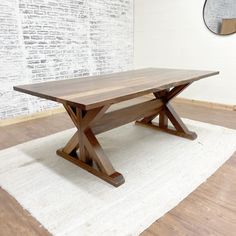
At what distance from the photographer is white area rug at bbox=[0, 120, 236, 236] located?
1285mm

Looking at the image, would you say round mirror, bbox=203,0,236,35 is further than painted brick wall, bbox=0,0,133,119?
Yes

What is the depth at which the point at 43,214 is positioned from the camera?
1.32 m

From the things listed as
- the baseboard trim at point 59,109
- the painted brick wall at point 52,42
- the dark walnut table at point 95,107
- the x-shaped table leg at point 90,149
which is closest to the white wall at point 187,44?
the baseboard trim at point 59,109

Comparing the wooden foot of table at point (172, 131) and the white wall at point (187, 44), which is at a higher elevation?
the white wall at point (187, 44)

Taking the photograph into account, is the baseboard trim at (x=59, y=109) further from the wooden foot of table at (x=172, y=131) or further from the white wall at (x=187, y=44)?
the wooden foot of table at (x=172, y=131)

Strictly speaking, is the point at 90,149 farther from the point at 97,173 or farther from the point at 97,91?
the point at 97,91

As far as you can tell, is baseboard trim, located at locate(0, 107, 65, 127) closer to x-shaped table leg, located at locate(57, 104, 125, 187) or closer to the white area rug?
the white area rug

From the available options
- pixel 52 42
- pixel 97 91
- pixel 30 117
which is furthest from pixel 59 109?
pixel 97 91

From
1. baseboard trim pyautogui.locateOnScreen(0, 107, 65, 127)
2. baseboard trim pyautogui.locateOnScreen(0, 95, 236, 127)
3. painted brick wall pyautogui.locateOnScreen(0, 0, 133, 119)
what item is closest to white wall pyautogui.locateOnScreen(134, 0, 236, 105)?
baseboard trim pyautogui.locateOnScreen(0, 95, 236, 127)

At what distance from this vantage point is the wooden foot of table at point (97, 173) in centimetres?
159

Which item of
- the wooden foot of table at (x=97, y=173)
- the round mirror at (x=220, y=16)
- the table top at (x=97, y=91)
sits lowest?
the wooden foot of table at (x=97, y=173)

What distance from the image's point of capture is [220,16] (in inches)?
123

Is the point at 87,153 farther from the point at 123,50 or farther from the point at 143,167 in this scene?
the point at 123,50

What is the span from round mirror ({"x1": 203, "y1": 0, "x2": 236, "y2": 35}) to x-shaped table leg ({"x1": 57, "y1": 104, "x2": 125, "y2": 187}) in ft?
7.94
